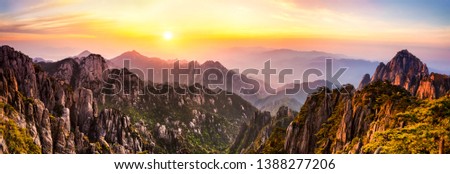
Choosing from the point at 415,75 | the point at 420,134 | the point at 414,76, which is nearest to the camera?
the point at 420,134

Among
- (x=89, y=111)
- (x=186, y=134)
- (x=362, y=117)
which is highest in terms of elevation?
(x=362, y=117)

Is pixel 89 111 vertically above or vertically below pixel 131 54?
below

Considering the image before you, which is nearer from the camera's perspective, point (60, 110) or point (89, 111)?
point (60, 110)

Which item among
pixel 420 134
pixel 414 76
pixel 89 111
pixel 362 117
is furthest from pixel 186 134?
pixel 420 134

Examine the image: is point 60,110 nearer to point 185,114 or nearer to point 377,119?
point 377,119

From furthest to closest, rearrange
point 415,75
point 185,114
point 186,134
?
point 185,114 → point 186,134 → point 415,75

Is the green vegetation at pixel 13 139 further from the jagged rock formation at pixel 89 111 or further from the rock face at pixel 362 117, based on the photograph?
the rock face at pixel 362 117

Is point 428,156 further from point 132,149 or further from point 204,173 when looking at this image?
point 132,149
